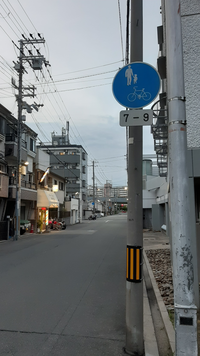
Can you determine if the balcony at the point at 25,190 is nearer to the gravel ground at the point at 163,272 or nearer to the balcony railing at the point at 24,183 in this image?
the balcony railing at the point at 24,183

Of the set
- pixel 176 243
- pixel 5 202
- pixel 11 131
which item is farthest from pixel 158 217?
pixel 176 243

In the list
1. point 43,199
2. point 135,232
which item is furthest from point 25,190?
point 135,232

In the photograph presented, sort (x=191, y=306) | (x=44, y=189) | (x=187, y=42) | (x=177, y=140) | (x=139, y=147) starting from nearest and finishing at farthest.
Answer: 1. (x=191, y=306)
2. (x=177, y=140)
3. (x=139, y=147)
4. (x=187, y=42)
5. (x=44, y=189)

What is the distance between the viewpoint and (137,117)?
3.96 m

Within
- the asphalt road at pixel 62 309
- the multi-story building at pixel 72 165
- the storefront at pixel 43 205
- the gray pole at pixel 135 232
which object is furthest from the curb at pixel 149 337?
the multi-story building at pixel 72 165

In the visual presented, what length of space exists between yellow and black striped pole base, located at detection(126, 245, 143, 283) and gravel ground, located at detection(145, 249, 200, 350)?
1.72 meters

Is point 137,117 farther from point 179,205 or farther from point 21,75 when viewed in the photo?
point 21,75

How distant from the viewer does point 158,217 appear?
81.0 feet

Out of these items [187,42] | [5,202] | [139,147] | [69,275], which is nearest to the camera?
[139,147]

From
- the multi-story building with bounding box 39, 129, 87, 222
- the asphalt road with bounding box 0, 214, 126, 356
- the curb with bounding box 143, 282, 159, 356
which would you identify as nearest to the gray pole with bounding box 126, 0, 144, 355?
the curb with bounding box 143, 282, 159, 356

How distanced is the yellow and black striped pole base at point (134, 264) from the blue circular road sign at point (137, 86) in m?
2.10

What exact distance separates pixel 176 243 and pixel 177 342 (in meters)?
0.96

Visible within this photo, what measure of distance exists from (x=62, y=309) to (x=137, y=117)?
14.0 feet

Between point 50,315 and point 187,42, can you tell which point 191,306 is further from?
point 187,42
